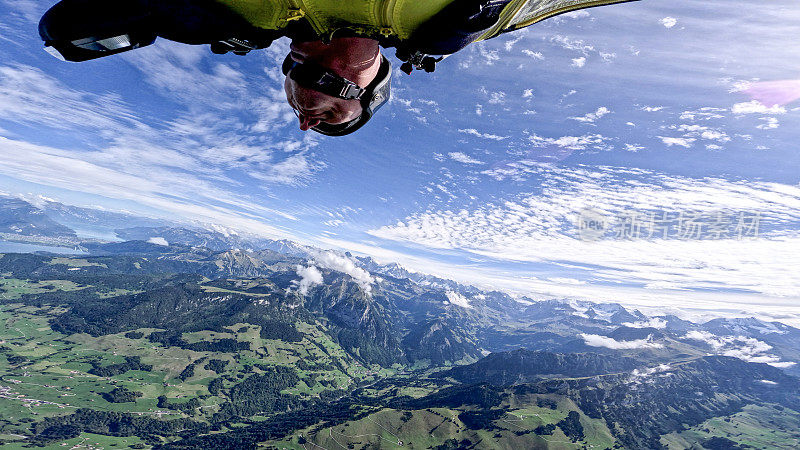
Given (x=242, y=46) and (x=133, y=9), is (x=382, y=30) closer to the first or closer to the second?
(x=242, y=46)

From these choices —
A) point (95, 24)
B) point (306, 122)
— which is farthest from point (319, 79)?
point (95, 24)

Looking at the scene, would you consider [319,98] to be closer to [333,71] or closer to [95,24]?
[333,71]

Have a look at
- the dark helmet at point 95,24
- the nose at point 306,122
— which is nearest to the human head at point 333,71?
the nose at point 306,122

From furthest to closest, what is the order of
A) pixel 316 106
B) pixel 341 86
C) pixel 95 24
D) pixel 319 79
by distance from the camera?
pixel 316 106, pixel 341 86, pixel 319 79, pixel 95 24

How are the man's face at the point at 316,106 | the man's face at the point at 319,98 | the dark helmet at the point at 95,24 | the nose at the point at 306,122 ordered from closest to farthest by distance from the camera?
the dark helmet at the point at 95,24 → the man's face at the point at 319,98 → the man's face at the point at 316,106 → the nose at the point at 306,122

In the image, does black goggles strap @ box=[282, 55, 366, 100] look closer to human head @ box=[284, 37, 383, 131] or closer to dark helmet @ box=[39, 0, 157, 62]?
human head @ box=[284, 37, 383, 131]

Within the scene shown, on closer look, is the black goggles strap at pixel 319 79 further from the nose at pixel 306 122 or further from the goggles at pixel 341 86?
the nose at pixel 306 122

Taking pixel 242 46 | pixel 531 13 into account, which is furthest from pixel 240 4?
pixel 531 13
